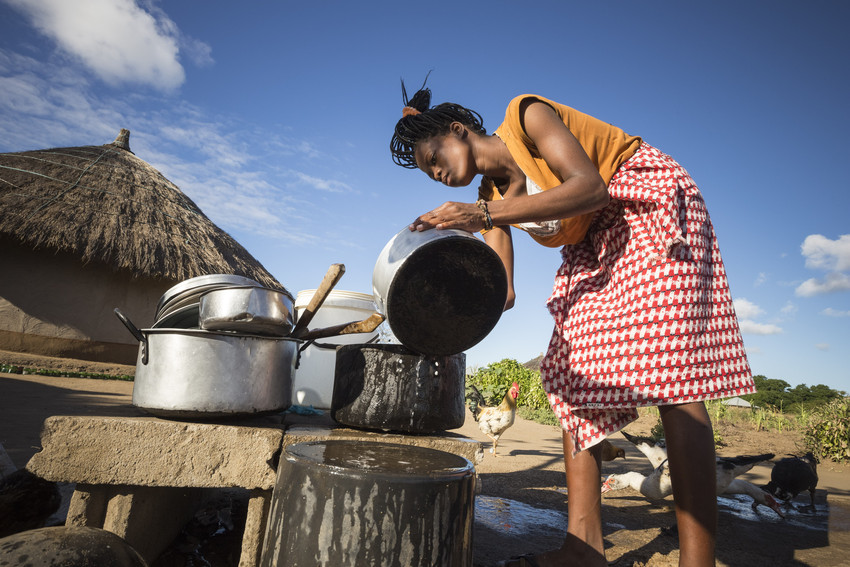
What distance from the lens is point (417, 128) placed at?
204 centimetres

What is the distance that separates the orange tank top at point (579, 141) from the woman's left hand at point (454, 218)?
30 centimetres

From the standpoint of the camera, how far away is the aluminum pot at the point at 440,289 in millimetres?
1591

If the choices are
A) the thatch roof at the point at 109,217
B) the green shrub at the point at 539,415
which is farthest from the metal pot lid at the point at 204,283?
the green shrub at the point at 539,415

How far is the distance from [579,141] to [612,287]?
52cm

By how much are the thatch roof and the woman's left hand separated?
666 cm

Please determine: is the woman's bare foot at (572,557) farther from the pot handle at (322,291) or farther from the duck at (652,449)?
the duck at (652,449)

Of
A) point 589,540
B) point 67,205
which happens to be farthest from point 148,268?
point 589,540

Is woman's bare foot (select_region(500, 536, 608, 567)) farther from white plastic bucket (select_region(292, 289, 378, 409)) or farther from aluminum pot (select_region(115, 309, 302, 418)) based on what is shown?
white plastic bucket (select_region(292, 289, 378, 409))

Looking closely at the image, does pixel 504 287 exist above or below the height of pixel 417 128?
below

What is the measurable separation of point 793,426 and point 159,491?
12.9m

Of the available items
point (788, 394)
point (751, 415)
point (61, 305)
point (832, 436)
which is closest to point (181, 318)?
point (61, 305)

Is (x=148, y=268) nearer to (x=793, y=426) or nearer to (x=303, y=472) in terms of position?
(x=303, y=472)

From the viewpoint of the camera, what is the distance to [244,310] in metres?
1.68

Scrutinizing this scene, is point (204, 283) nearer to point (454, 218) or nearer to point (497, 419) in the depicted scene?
point (454, 218)
